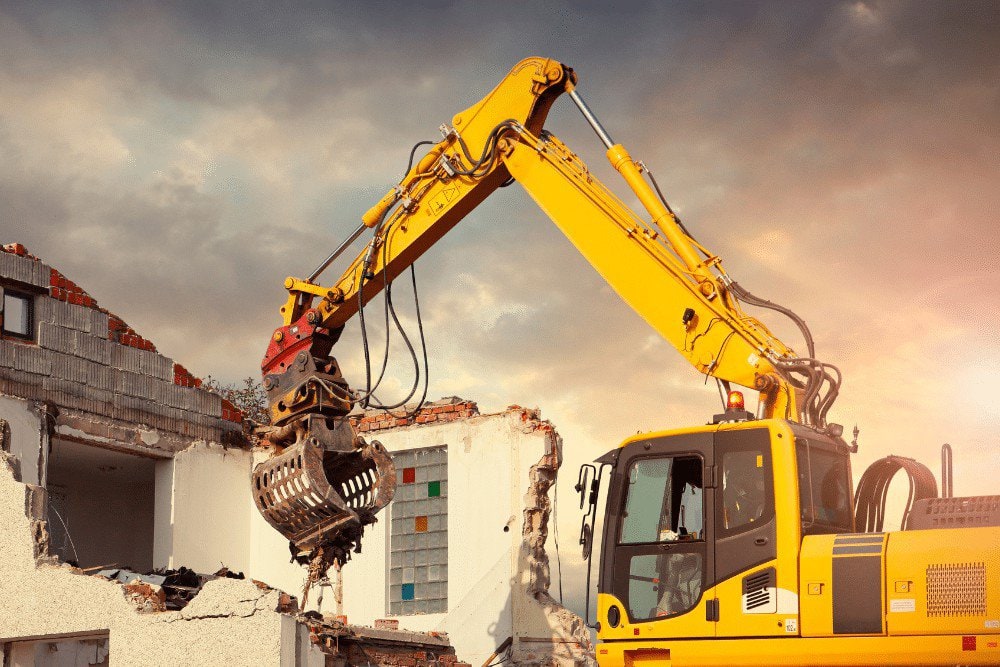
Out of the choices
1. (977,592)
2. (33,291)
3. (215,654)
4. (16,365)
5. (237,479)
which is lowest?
(215,654)

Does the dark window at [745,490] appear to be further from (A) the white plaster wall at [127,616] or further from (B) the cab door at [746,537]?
(A) the white plaster wall at [127,616]

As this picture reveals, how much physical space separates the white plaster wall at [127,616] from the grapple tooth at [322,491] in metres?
A: 1.21

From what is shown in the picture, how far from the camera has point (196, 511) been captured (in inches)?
742

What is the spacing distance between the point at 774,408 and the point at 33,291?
11.1 m

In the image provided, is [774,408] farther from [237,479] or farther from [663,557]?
[237,479]

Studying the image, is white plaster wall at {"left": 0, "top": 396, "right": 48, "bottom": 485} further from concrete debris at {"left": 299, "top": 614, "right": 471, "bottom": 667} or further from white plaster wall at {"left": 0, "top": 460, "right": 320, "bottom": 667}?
concrete debris at {"left": 299, "top": 614, "right": 471, "bottom": 667}

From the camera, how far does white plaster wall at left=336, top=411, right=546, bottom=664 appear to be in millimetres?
17297

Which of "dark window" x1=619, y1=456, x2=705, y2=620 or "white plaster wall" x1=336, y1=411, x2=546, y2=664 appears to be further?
"white plaster wall" x1=336, y1=411, x2=546, y2=664

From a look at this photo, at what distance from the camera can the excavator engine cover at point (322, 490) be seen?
11688 millimetres

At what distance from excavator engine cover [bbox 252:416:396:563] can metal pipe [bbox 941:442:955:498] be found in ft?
16.8

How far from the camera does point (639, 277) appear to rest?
11.1 m

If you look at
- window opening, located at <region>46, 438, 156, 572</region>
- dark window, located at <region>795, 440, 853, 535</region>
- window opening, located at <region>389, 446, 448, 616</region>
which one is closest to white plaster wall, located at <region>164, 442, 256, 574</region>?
window opening, located at <region>46, 438, 156, 572</region>

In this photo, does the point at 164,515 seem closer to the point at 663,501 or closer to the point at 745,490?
the point at 663,501

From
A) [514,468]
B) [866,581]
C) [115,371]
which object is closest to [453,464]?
[514,468]
